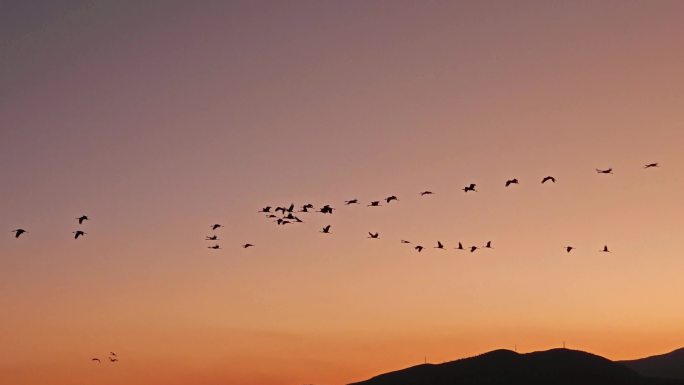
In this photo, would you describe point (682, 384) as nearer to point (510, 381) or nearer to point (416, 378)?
point (510, 381)

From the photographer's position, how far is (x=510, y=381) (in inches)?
6580

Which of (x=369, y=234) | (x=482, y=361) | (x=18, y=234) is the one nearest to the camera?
(x=18, y=234)

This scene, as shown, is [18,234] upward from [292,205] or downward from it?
downward

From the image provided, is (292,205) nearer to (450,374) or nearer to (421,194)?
(421,194)

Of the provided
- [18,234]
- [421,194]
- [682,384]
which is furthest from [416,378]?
[18,234]

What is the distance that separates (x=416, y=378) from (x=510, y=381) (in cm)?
3115

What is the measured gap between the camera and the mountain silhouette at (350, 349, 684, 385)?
547ft

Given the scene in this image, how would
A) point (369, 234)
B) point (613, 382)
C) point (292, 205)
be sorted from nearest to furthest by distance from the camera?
point (292, 205), point (369, 234), point (613, 382)

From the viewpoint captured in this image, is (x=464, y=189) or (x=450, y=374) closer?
(x=464, y=189)

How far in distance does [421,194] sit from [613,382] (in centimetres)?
10018

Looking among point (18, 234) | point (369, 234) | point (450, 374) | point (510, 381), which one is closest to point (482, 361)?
point (450, 374)

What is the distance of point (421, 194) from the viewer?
7944 cm

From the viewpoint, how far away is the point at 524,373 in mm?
173750

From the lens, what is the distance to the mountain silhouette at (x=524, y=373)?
A: 547ft
